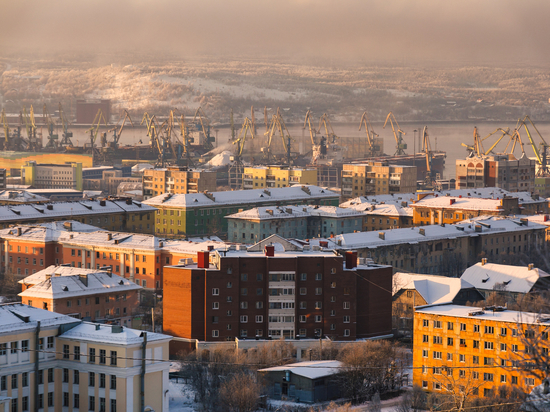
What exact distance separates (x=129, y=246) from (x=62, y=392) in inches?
397

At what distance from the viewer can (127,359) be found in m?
12.4

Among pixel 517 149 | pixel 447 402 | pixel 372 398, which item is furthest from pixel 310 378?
pixel 517 149

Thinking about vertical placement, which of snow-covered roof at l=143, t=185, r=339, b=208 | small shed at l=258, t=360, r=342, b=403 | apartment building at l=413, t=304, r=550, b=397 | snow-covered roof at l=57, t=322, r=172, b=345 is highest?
snow-covered roof at l=143, t=185, r=339, b=208

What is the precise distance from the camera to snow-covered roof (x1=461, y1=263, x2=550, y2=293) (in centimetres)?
1942

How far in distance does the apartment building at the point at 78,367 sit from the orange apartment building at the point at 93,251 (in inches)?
335

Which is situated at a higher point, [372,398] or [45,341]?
[45,341]

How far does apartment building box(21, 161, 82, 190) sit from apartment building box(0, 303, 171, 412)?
43.2 meters

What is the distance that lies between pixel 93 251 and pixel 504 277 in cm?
882

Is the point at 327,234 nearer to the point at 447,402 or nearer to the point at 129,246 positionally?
the point at 129,246

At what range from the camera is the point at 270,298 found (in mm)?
17078

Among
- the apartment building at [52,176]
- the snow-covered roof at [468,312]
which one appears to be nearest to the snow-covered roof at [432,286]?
the snow-covered roof at [468,312]

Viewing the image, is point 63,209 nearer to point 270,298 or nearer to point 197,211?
point 197,211

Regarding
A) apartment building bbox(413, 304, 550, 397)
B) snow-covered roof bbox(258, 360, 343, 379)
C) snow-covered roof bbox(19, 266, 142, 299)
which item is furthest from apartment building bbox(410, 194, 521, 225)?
snow-covered roof bbox(258, 360, 343, 379)

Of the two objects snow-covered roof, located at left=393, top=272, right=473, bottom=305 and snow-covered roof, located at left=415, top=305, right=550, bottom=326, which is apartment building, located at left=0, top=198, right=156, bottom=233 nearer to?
snow-covered roof, located at left=393, top=272, right=473, bottom=305
